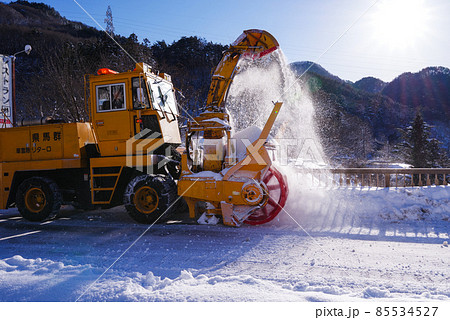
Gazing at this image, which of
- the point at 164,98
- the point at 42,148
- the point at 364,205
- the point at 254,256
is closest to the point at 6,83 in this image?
the point at 42,148

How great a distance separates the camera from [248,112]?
1079cm

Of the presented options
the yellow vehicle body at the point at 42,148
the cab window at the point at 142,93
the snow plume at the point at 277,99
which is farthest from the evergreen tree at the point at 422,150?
the yellow vehicle body at the point at 42,148

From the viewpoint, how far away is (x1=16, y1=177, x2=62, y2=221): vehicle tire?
7371 millimetres

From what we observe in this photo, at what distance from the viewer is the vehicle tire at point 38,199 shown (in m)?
7.37

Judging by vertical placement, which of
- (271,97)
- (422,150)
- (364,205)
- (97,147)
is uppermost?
(271,97)

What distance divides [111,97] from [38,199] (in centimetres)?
318

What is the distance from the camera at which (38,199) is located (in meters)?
7.67

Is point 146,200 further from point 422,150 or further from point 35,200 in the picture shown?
point 422,150

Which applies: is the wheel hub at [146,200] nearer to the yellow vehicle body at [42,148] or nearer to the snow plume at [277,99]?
the yellow vehicle body at [42,148]

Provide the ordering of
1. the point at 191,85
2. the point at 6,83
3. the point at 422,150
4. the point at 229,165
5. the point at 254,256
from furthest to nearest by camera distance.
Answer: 1. the point at 422,150
2. the point at 191,85
3. the point at 6,83
4. the point at 229,165
5. the point at 254,256

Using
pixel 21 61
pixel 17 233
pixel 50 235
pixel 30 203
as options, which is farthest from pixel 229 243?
pixel 21 61

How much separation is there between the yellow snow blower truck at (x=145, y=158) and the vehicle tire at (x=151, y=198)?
0.07ft

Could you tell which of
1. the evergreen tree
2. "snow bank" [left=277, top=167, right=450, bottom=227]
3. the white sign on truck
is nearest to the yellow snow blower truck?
"snow bank" [left=277, top=167, right=450, bottom=227]

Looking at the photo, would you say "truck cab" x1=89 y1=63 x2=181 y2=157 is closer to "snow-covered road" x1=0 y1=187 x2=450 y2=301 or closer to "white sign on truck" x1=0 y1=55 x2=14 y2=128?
"snow-covered road" x1=0 y1=187 x2=450 y2=301
